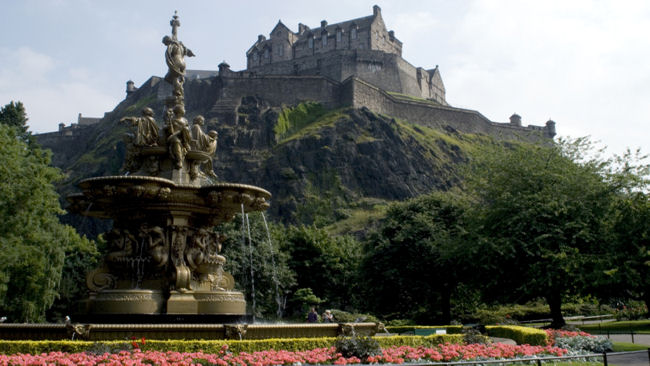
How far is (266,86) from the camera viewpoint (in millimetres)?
89500

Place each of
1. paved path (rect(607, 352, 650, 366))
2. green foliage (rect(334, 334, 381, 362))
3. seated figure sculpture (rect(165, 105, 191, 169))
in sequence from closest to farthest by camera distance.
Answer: paved path (rect(607, 352, 650, 366)) → green foliage (rect(334, 334, 381, 362)) → seated figure sculpture (rect(165, 105, 191, 169))

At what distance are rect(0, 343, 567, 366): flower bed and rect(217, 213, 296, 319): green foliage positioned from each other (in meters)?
23.4

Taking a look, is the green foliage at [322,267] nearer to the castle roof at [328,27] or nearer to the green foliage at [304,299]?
the green foliage at [304,299]

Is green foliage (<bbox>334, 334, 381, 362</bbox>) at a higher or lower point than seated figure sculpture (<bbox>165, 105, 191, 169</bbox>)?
lower

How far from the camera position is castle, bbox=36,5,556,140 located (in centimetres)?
8875

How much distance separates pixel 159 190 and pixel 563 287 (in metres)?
16.8

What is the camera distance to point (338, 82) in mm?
92062

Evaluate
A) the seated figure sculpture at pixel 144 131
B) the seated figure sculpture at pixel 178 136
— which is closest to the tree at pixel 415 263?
the seated figure sculpture at pixel 178 136

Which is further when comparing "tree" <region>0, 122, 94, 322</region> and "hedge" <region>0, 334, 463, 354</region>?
"tree" <region>0, 122, 94, 322</region>

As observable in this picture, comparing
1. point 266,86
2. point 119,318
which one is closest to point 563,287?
point 119,318

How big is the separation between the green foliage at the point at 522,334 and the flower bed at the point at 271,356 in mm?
2966

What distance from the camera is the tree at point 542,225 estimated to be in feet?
72.2

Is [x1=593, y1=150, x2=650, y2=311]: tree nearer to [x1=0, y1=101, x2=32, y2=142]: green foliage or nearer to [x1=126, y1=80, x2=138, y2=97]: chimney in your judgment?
[x1=0, y1=101, x2=32, y2=142]: green foliage

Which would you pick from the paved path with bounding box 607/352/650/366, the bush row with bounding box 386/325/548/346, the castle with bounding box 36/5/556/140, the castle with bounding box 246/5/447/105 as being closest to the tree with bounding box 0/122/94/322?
the bush row with bounding box 386/325/548/346
